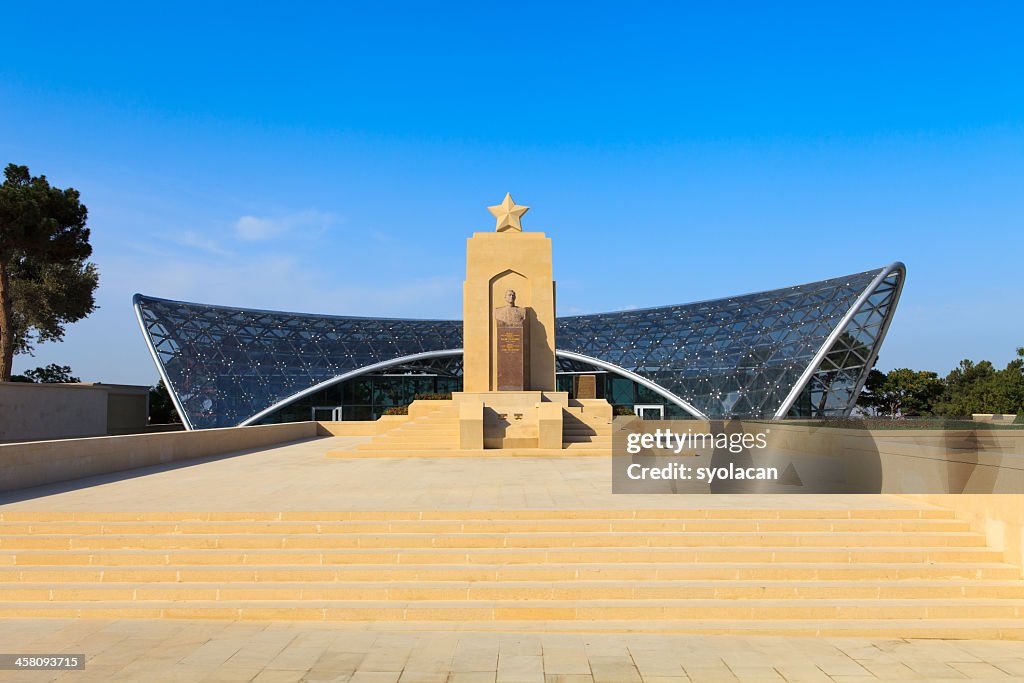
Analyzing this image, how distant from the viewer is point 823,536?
28.3 feet

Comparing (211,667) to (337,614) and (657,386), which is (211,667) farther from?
(657,386)

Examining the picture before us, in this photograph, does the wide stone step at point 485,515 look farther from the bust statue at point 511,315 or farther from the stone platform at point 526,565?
the bust statue at point 511,315

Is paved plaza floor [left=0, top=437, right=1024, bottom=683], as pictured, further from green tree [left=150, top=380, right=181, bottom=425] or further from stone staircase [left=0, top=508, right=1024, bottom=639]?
green tree [left=150, top=380, right=181, bottom=425]

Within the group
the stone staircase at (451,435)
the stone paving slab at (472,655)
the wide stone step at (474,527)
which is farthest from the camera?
the stone staircase at (451,435)

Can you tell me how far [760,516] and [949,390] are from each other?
5241 cm

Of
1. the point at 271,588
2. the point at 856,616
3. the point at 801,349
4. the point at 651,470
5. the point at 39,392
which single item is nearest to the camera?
the point at 856,616

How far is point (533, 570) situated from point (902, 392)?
57.5 m

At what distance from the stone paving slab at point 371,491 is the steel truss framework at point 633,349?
1245 inches

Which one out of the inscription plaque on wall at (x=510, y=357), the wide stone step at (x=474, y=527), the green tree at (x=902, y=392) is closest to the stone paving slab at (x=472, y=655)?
the wide stone step at (x=474, y=527)

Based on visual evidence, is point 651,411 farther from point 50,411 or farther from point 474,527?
point 474,527

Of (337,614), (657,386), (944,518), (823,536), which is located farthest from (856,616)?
(657,386)

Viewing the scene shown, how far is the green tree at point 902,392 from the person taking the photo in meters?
53.9

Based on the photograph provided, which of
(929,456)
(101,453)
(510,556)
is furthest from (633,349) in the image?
(510,556)

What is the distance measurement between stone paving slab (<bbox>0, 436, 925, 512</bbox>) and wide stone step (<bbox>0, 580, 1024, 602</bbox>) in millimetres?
1955
